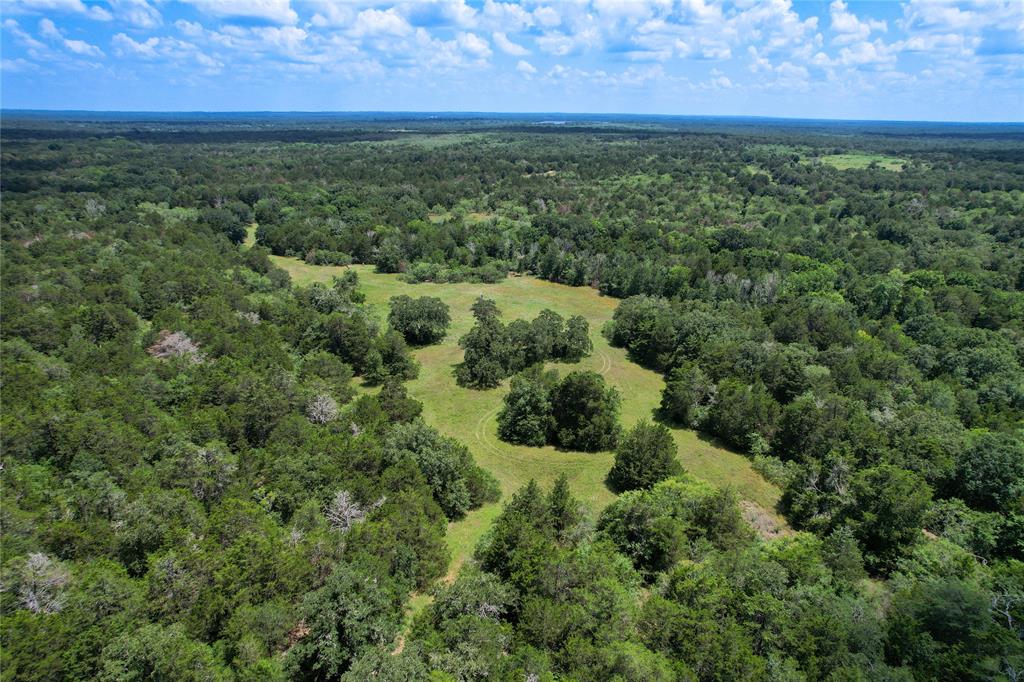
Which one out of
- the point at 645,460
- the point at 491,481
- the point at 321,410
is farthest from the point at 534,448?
the point at 321,410

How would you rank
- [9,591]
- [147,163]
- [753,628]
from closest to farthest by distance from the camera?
[9,591]
[753,628]
[147,163]

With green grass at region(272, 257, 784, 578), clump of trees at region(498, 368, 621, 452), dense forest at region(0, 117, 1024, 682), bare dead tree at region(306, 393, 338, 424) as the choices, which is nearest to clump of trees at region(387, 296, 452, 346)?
dense forest at region(0, 117, 1024, 682)

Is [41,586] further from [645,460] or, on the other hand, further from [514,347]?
[514,347]

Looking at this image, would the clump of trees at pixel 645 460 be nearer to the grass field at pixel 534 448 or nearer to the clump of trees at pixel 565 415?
the grass field at pixel 534 448

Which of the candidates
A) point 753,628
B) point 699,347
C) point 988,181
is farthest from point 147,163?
point 988,181

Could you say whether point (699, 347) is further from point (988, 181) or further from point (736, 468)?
point (988, 181)

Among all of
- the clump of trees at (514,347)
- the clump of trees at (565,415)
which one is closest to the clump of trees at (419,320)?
the clump of trees at (514,347)
